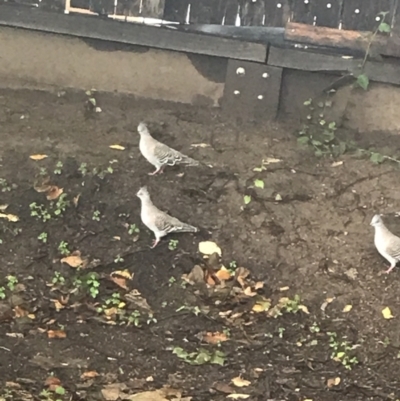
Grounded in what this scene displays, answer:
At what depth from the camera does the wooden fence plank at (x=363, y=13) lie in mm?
6617

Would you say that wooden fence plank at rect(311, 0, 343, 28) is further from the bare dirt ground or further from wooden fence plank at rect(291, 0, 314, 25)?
the bare dirt ground

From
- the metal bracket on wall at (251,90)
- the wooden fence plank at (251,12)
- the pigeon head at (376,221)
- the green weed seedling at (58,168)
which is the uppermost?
the wooden fence plank at (251,12)

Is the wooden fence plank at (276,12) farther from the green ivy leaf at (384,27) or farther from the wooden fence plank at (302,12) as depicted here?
the green ivy leaf at (384,27)

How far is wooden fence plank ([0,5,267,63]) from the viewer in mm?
6551

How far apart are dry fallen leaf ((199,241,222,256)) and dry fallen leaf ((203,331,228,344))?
2.45 feet

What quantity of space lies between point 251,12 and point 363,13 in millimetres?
932

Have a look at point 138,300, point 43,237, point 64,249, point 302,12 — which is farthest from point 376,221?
point 302,12

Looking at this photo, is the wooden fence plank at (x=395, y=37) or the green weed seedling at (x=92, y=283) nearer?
the green weed seedling at (x=92, y=283)

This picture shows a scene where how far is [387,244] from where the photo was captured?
4.99 m

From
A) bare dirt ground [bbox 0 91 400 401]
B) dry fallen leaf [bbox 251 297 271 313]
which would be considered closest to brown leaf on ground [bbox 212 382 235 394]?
bare dirt ground [bbox 0 91 400 401]

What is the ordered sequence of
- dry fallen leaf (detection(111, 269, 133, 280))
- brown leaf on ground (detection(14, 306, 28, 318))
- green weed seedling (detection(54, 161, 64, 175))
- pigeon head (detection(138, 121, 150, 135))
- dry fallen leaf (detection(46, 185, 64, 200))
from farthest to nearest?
pigeon head (detection(138, 121, 150, 135))
green weed seedling (detection(54, 161, 64, 175))
dry fallen leaf (detection(46, 185, 64, 200))
dry fallen leaf (detection(111, 269, 133, 280))
brown leaf on ground (detection(14, 306, 28, 318))

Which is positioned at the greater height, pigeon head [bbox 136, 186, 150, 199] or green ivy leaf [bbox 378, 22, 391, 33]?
green ivy leaf [bbox 378, 22, 391, 33]

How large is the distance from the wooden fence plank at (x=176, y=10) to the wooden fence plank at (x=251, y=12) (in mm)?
484

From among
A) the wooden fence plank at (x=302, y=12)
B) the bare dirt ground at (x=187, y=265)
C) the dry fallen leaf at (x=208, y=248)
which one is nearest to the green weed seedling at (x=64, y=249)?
the bare dirt ground at (x=187, y=265)
